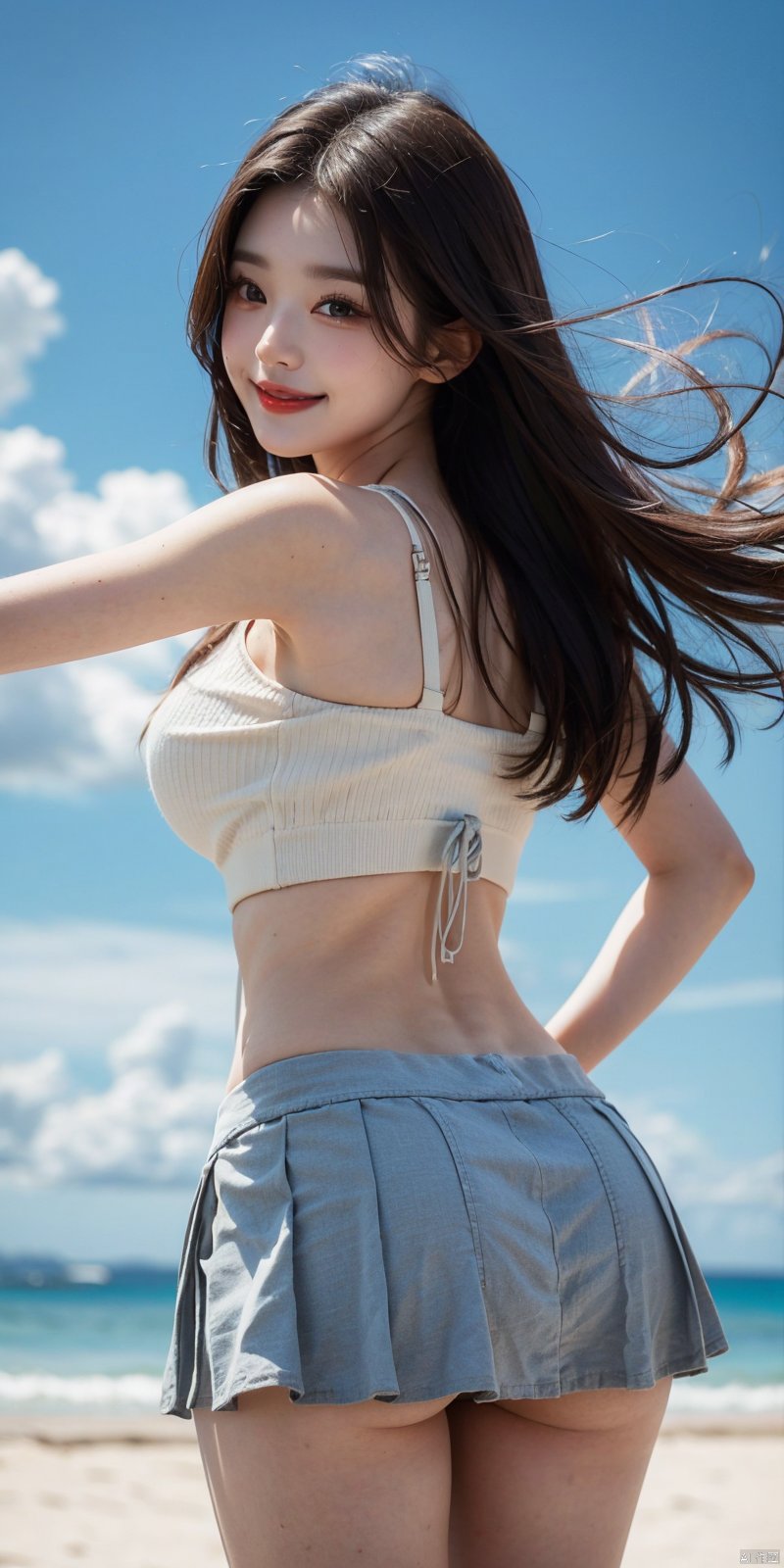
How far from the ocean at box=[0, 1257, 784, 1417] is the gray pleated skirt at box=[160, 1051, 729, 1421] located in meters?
7.10

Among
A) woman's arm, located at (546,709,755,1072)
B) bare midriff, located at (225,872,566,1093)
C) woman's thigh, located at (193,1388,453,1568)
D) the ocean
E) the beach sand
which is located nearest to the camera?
woman's thigh, located at (193,1388,453,1568)

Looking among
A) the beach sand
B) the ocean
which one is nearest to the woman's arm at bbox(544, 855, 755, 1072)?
the beach sand

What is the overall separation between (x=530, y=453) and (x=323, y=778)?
1.77ft

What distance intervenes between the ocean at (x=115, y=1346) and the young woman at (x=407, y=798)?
7085 mm

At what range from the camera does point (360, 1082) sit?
1326mm

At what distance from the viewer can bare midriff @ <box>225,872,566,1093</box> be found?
1.39 meters

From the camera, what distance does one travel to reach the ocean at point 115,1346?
1189 centimetres

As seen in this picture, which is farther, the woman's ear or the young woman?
the woman's ear

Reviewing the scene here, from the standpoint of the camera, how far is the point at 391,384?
1.68 metres

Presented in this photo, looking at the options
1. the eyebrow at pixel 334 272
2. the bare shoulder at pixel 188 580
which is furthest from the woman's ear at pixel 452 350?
the bare shoulder at pixel 188 580

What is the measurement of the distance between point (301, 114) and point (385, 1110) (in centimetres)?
116

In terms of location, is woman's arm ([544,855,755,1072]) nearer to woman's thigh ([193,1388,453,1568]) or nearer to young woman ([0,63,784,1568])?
young woman ([0,63,784,1568])

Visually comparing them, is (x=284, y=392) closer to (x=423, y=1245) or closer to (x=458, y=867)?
(x=458, y=867)

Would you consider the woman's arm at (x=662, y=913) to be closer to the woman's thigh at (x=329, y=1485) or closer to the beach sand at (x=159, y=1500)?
the woman's thigh at (x=329, y=1485)
